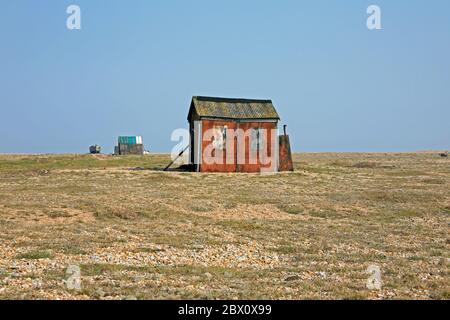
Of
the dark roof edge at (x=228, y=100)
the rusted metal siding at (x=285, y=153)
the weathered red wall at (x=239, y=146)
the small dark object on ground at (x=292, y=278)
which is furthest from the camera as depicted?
the rusted metal siding at (x=285, y=153)

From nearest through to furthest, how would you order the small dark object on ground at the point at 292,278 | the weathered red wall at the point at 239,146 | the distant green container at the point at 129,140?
1. the small dark object on ground at the point at 292,278
2. the weathered red wall at the point at 239,146
3. the distant green container at the point at 129,140

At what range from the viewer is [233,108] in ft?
128

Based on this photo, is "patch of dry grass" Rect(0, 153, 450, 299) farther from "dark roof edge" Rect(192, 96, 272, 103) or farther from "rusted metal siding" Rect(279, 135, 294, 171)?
"dark roof edge" Rect(192, 96, 272, 103)

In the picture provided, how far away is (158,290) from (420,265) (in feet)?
21.2

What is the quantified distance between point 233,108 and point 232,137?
2644 millimetres

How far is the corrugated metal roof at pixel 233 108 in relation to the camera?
3791 centimetres

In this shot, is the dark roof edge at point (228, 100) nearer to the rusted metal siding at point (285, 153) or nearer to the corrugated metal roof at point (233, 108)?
the corrugated metal roof at point (233, 108)

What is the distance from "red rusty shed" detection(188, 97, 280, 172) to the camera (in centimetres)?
3747

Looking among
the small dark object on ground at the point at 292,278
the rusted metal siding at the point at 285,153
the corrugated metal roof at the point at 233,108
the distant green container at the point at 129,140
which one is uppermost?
the corrugated metal roof at the point at 233,108

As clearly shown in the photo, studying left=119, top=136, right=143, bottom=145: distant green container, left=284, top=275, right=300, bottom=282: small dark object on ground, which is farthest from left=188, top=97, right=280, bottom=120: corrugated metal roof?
left=119, top=136, right=143, bottom=145: distant green container

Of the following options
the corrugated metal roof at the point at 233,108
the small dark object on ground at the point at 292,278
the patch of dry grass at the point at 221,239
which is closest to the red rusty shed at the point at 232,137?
the corrugated metal roof at the point at 233,108

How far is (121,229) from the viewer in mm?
16734

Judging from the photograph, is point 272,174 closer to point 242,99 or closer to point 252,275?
point 242,99
